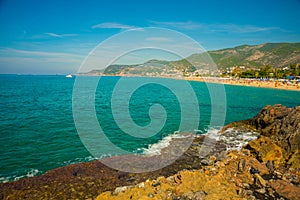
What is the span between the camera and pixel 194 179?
8.08 meters

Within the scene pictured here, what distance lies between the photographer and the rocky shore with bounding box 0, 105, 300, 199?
7.32 metres

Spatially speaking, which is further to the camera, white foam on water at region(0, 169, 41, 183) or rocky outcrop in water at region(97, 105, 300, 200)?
white foam on water at region(0, 169, 41, 183)

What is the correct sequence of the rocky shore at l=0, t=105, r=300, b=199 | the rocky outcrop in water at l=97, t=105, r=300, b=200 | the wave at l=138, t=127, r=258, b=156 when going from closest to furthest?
the rocky outcrop in water at l=97, t=105, r=300, b=200
the rocky shore at l=0, t=105, r=300, b=199
the wave at l=138, t=127, r=258, b=156

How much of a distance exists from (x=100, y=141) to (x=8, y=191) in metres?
7.32

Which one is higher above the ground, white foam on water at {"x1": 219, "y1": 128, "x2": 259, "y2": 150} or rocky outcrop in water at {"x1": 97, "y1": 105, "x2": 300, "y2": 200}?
rocky outcrop in water at {"x1": 97, "y1": 105, "x2": 300, "y2": 200}

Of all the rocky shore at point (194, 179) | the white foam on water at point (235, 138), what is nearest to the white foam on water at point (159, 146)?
the rocky shore at point (194, 179)

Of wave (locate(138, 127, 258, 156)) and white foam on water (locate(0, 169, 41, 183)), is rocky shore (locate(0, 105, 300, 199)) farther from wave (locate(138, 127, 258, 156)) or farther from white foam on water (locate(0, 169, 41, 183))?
wave (locate(138, 127, 258, 156))

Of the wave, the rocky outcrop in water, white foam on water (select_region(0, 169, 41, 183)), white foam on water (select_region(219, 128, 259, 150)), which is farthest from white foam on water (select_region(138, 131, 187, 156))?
white foam on water (select_region(0, 169, 41, 183))

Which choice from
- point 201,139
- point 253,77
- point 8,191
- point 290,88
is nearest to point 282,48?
point 253,77

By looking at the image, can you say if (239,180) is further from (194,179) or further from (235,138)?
(235,138)

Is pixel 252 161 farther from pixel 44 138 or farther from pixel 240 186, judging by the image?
pixel 44 138

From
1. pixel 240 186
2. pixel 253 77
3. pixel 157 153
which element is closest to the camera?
pixel 240 186

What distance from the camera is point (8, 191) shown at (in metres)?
8.45

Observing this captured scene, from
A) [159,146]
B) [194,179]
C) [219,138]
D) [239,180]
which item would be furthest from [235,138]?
[194,179]
